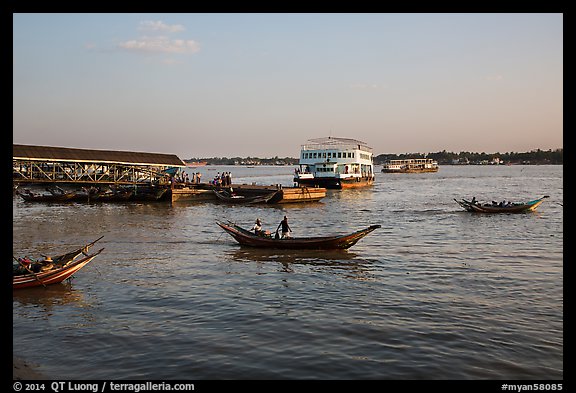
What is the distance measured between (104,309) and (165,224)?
66.4 feet

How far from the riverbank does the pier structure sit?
40.0 metres

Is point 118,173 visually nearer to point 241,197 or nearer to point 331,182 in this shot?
point 241,197

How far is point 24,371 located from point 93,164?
46.7 meters

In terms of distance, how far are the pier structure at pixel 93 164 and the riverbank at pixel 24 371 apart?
4004 centimetres

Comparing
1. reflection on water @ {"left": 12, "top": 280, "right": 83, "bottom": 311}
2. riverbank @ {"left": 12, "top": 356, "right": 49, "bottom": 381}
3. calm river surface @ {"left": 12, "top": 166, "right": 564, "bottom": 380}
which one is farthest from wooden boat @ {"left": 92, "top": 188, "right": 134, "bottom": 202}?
riverbank @ {"left": 12, "top": 356, "right": 49, "bottom": 381}

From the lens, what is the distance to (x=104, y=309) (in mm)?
14570

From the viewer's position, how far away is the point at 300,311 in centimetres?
1430

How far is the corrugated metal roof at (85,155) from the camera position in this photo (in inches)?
1880

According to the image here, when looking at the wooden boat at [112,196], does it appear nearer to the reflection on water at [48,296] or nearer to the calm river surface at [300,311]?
the calm river surface at [300,311]

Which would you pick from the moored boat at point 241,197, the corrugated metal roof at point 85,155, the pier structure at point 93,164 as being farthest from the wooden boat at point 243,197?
the corrugated metal roof at point 85,155

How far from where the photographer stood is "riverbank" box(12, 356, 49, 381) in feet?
32.6
